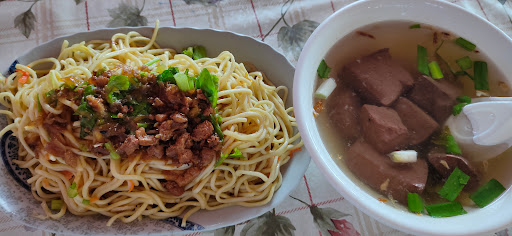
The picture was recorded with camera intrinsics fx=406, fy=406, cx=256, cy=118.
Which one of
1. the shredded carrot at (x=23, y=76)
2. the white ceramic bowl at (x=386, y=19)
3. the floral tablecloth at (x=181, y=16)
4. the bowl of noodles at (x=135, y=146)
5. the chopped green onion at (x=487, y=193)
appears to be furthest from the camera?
the floral tablecloth at (x=181, y=16)

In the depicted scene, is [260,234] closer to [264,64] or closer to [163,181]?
[163,181]

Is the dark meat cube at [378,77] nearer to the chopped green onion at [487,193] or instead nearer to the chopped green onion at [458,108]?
the chopped green onion at [458,108]

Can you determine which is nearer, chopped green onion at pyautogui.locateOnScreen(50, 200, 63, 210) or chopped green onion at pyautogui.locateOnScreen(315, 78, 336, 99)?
chopped green onion at pyautogui.locateOnScreen(315, 78, 336, 99)

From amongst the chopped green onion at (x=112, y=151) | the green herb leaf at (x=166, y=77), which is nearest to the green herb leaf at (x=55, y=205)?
the chopped green onion at (x=112, y=151)

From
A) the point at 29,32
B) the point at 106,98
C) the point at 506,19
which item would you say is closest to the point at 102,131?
the point at 106,98

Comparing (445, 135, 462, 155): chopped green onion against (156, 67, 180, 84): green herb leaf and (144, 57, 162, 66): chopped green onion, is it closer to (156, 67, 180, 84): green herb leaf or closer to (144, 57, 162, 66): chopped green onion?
(156, 67, 180, 84): green herb leaf

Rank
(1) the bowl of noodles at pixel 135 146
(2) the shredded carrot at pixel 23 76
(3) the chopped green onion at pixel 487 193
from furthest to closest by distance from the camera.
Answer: (2) the shredded carrot at pixel 23 76 < (1) the bowl of noodles at pixel 135 146 < (3) the chopped green onion at pixel 487 193

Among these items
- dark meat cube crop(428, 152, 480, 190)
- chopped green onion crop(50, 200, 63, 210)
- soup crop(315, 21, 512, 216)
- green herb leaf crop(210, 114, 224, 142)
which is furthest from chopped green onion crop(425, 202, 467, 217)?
chopped green onion crop(50, 200, 63, 210)
